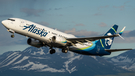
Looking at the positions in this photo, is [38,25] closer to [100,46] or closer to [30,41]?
[30,41]

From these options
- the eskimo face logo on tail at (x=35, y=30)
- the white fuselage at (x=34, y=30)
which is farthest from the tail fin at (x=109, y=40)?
the eskimo face logo on tail at (x=35, y=30)

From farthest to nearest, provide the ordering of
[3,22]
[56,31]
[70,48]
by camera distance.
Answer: [70,48], [56,31], [3,22]

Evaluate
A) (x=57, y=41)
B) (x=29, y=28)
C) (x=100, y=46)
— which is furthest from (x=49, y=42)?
(x=100, y=46)

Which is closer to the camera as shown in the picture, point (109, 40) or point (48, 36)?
point (48, 36)

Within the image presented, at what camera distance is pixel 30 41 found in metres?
61.9

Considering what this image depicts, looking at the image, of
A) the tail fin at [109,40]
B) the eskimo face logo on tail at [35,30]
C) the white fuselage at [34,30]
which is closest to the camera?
the white fuselage at [34,30]

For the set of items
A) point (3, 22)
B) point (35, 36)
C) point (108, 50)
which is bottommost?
point (108, 50)

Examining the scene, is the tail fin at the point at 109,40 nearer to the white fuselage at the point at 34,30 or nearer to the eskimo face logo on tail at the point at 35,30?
the white fuselage at the point at 34,30

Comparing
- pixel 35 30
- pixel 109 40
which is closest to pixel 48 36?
pixel 35 30

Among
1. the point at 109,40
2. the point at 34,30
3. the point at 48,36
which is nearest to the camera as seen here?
the point at 34,30

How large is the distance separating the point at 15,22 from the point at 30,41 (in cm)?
955

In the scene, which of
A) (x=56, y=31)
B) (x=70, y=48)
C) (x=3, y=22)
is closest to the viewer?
(x=3, y=22)

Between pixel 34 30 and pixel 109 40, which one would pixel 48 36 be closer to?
pixel 34 30

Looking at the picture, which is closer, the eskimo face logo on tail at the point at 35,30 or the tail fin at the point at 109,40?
the eskimo face logo on tail at the point at 35,30
